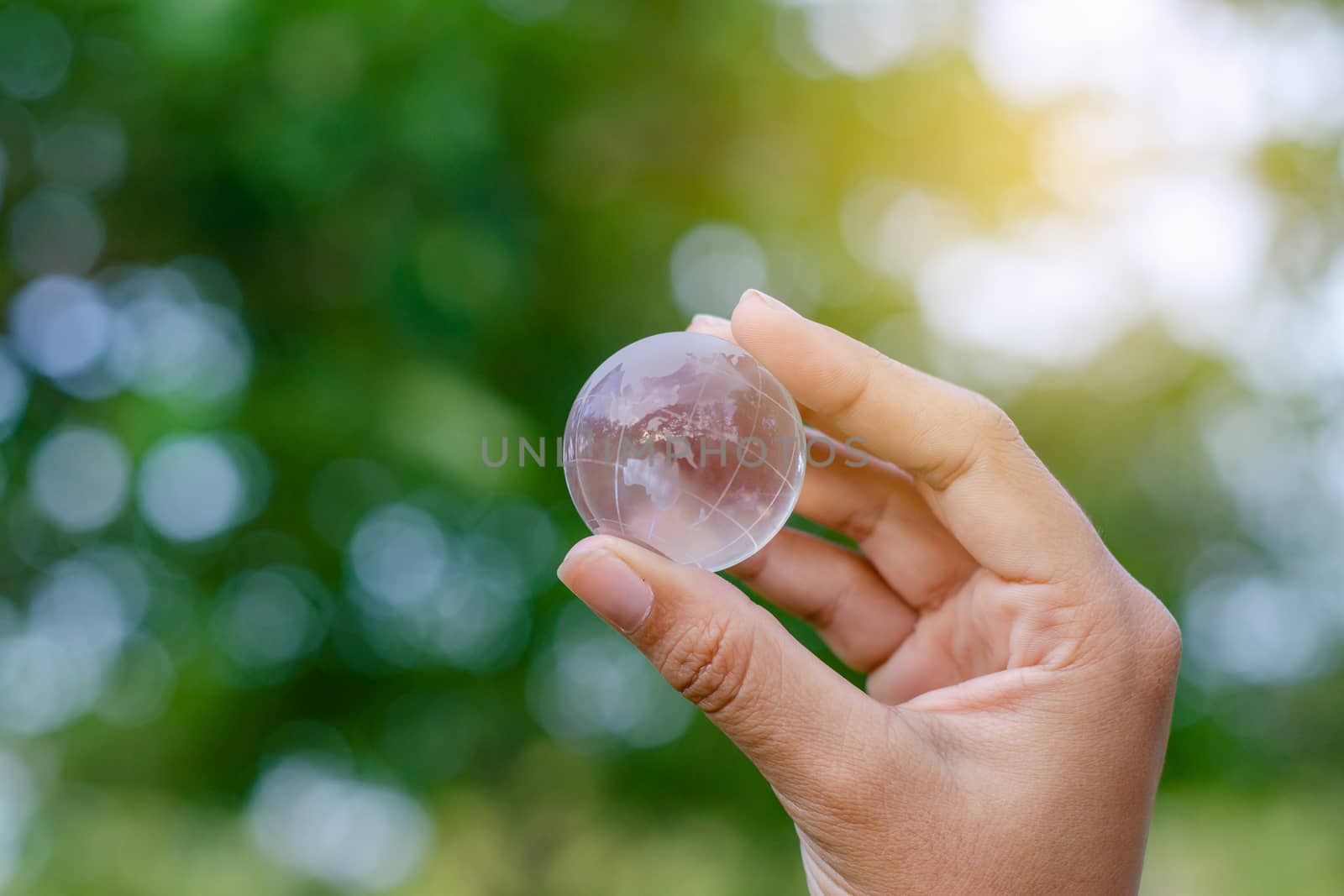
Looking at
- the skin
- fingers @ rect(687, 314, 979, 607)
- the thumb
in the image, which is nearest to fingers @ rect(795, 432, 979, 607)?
fingers @ rect(687, 314, 979, 607)

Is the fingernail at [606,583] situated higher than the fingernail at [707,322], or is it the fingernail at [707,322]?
the fingernail at [707,322]

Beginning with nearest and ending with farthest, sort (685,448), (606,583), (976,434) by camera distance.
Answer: (606,583) < (685,448) < (976,434)

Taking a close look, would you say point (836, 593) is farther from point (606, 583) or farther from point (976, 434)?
point (606, 583)

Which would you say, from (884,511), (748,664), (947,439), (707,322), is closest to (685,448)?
(748,664)

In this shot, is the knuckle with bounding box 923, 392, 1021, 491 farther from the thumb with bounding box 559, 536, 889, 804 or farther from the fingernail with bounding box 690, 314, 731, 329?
the fingernail with bounding box 690, 314, 731, 329

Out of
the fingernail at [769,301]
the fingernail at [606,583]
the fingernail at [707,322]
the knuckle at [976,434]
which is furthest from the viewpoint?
the fingernail at [707,322]

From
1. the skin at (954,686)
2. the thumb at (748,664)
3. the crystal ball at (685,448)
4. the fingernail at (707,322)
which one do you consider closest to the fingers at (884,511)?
the skin at (954,686)

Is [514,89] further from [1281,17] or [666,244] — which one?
[1281,17]

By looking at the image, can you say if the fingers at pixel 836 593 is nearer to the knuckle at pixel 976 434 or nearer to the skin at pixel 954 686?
the skin at pixel 954 686
